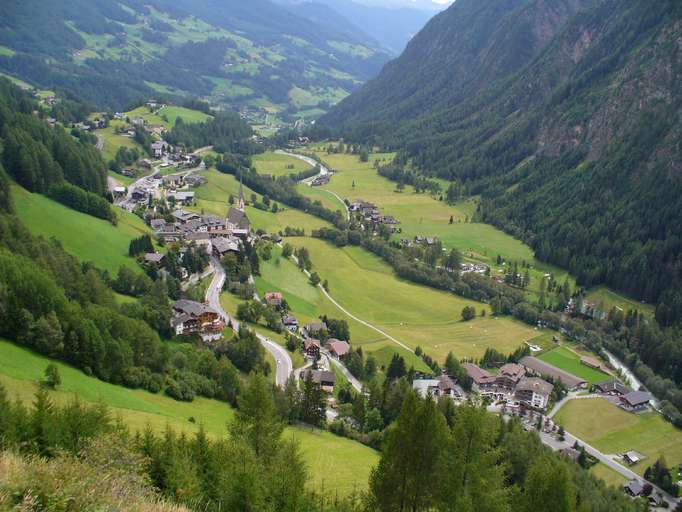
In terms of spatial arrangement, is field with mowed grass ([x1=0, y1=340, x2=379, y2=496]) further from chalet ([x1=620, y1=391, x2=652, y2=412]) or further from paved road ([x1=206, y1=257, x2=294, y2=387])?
chalet ([x1=620, y1=391, x2=652, y2=412])

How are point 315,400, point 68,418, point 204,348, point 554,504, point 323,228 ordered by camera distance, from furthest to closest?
point 323,228
point 204,348
point 315,400
point 554,504
point 68,418

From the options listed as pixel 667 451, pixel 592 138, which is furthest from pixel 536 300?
pixel 592 138

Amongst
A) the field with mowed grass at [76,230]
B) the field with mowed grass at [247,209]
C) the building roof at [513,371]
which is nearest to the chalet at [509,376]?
the building roof at [513,371]

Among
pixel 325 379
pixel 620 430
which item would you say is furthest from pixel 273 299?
pixel 620 430

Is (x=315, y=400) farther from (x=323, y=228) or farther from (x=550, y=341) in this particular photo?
(x=323, y=228)

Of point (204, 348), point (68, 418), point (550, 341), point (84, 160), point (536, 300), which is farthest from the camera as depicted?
point (536, 300)

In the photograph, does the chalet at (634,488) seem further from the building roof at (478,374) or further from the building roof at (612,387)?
the building roof at (478,374)
